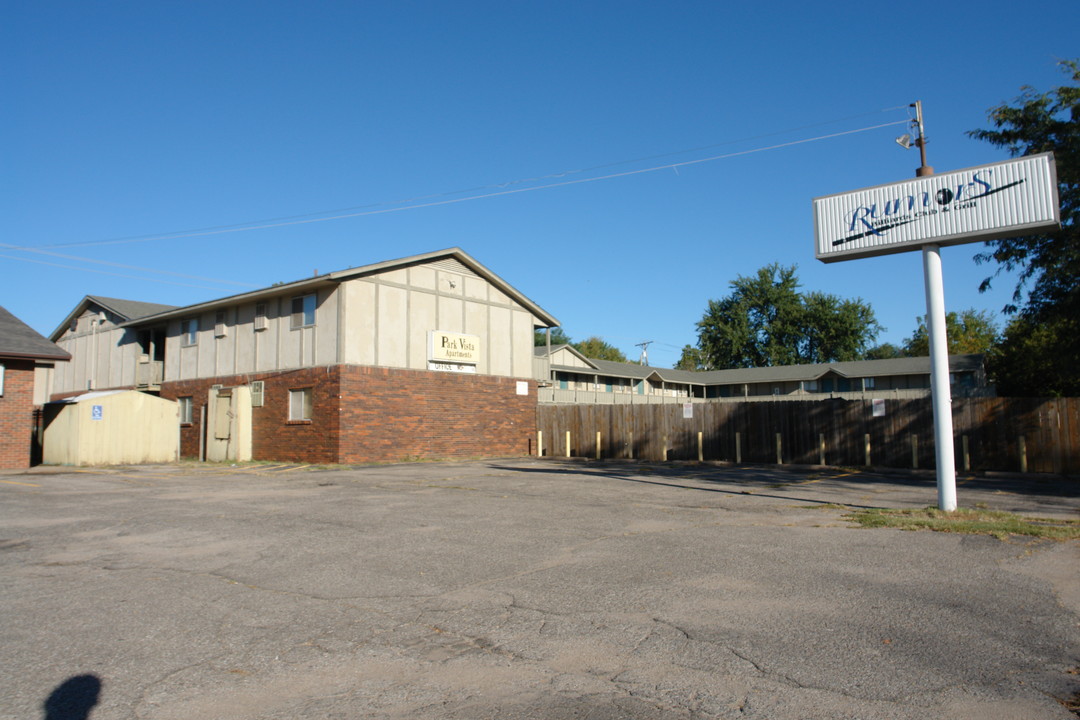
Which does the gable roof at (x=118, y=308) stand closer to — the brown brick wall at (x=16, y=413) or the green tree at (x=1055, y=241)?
the brown brick wall at (x=16, y=413)

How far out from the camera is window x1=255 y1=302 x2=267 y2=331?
2625cm

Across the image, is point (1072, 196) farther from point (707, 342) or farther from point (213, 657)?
point (707, 342)

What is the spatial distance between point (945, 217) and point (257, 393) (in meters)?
22.0

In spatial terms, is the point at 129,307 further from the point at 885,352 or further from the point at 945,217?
the point at 885,352

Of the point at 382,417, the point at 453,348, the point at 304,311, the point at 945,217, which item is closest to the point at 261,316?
the point at 304,311

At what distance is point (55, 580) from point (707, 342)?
73.3 meters

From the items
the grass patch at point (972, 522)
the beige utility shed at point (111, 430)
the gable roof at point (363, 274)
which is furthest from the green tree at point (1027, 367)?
the beige utility shed at point (111, 430)

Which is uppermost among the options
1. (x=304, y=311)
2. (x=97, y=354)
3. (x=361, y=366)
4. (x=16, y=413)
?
(x=304, y=311)

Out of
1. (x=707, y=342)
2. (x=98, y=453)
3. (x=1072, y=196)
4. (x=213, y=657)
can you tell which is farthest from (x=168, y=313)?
(x=707, y=342)

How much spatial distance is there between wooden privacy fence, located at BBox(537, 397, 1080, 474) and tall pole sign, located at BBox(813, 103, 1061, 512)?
30.6ft

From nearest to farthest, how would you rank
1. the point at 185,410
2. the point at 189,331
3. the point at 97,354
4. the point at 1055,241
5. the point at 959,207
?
the point at 959,207 < the point at 1055,241 < the point at 185,410 < the point at 189,331 < the point at 97,354

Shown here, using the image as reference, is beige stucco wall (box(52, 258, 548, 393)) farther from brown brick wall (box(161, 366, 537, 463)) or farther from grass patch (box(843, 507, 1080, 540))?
grass patch (box(843, 507, 1080, 540))

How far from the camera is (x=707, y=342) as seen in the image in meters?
76.8

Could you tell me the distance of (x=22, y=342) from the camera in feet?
70.6
